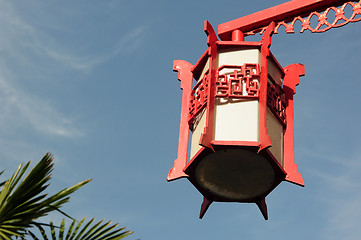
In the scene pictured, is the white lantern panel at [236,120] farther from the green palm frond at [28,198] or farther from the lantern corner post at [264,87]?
the green palm frond at [28,198]

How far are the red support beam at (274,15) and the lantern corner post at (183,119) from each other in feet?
2.58

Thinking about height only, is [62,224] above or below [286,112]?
below

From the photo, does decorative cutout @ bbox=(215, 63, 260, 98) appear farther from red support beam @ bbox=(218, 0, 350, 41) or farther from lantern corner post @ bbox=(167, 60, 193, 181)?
red support beam @ bbox=(218, 0, 350, 41)

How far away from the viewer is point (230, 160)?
10828 millimetres

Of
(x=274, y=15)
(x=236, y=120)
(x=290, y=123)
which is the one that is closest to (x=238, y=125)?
(x=236, y=120)

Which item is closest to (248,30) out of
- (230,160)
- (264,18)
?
(264,18)

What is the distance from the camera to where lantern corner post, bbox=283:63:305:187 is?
11.2 meters

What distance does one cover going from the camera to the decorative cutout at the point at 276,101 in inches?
445

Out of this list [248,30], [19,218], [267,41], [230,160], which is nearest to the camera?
[19,218]

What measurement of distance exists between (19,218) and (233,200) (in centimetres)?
456

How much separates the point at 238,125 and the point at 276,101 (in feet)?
3.26

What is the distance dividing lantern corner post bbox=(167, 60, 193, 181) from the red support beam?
0.79 meters

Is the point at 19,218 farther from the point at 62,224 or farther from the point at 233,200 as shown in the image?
the point at 233,200

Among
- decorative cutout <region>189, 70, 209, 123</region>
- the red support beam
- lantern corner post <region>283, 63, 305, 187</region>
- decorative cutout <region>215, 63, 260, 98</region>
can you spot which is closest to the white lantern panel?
decorative cutout <region>215, 63, 260, 98</region>
